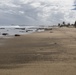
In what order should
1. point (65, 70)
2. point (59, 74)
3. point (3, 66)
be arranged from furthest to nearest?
point (3, 66) → point (65, 70) → point (59, 74)

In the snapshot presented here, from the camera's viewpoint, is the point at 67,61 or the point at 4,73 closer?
the point at 4,73

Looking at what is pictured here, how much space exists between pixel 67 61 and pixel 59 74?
200cm

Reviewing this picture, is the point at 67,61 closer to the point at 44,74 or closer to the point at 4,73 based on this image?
the point at 44,74

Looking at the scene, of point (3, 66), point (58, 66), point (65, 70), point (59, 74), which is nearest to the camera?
point (59, 74)

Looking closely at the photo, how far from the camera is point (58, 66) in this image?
7305mm

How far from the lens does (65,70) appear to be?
6.71 meters

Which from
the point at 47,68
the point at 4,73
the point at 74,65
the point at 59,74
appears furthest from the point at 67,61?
A: the point at 4,73

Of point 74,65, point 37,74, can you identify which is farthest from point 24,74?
point 74,65

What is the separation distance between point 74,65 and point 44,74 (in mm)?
1573

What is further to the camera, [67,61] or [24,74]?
[67,61]

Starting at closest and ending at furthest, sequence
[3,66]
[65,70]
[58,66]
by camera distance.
A: [65,70] → [58,66] → [3,66]

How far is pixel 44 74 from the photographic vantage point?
20.5 ft

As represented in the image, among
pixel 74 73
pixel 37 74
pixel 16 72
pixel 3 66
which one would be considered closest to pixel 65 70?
pixel 74 73

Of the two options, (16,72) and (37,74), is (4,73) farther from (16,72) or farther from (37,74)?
(37,74)
